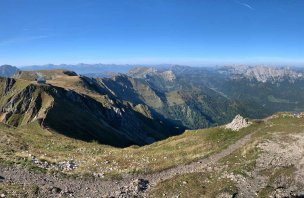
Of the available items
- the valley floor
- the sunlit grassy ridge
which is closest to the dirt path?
the valley floor

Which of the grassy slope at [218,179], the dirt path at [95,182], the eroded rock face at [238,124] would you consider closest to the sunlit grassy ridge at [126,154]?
the eroded rock face at [238,124]

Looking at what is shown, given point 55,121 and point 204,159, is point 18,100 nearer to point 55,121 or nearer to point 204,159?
point 55,121

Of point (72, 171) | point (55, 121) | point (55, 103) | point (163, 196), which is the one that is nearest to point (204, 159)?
point (163, 196)

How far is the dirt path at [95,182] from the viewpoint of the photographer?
37.1 m

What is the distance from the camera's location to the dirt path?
122ft

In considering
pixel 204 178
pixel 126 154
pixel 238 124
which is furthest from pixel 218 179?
pixel 238 124

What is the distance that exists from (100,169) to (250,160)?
20.0 m

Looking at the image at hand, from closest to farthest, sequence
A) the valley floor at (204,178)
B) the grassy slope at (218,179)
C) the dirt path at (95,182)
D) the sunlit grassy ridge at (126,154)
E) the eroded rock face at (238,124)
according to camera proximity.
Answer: the valley floor at (204,178) → the grassy slope at (218,179) → the dirt path at (95,182) → the sunlit grassy ridge at (126,154) → the eroded rock face at (238,124)

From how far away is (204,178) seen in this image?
40469 mm

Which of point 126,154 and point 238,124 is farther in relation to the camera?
point 238,124

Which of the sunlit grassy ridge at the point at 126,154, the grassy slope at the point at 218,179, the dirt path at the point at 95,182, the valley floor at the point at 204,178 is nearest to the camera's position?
the valley floor at the point at 204,178

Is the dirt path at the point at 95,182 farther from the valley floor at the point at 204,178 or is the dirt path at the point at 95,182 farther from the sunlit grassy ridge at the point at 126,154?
the sunlit grassy ridge at the point at 126,154

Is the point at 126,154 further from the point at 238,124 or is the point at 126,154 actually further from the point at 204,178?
the point at 238,124

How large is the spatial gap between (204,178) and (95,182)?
513 inches
